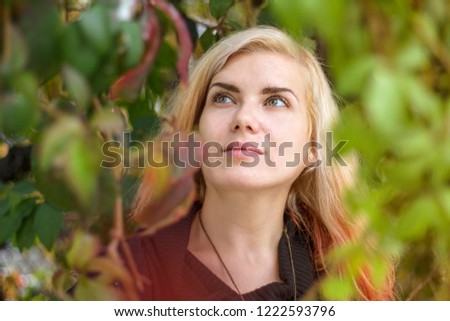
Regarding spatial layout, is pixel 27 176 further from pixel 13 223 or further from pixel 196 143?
pixel 196 143

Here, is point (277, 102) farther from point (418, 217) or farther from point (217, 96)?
point (418, 217)

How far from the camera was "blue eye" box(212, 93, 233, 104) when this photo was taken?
4.22 feet

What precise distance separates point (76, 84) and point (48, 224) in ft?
2.75

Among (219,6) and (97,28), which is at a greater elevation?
(97,28)

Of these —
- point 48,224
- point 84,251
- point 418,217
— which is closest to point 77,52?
point 84,251

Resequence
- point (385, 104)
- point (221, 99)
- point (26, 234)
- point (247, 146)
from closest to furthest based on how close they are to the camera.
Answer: point (385, 104) → point (247, 146) → point (221, 99) → point (26, 234)

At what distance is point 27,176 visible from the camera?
1599 mm

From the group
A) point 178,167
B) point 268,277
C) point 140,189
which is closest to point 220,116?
point 140,189

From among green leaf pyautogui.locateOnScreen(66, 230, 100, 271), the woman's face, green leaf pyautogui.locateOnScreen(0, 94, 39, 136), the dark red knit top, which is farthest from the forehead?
green leaf pyautogui.locateOnScreen(0, 94, 39, 136)

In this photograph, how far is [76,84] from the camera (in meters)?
0.61

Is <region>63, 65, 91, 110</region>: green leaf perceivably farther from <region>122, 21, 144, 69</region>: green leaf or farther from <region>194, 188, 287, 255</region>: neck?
<region>194, 188, 287, 255</region>: neck

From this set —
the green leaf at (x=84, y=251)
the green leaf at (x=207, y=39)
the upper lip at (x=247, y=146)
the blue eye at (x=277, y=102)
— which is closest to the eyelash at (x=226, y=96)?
the blue eye at (x=277, y=102)

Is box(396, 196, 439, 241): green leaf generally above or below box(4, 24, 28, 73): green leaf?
below

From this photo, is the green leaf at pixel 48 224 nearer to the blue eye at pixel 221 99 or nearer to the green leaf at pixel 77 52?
the blue eye at pixel 221 99
